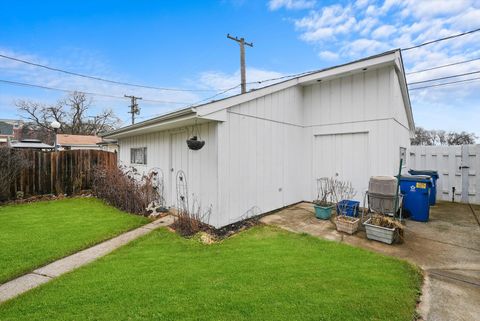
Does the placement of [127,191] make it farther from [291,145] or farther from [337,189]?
[337,189]

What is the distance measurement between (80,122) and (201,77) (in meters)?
26.7

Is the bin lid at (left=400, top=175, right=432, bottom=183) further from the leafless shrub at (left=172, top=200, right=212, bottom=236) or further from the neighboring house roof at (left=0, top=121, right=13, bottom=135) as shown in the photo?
the neighboring house roof at (left=0, top=121, right=13, bottom=135)

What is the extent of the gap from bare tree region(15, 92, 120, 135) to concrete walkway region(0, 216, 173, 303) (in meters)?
→ 30.0

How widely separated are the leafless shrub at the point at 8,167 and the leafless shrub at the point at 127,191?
2562 mm

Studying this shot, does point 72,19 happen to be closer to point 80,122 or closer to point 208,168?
point 208,168

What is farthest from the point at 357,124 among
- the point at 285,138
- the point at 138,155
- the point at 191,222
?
the point at 138,155

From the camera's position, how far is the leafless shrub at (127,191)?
265 inches

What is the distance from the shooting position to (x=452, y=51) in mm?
8789

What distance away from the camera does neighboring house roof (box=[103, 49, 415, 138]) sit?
4.69 meters

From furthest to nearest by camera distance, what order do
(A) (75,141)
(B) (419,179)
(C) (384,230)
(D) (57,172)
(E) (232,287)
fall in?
(A) (75,141) → (D) (57,172) → (B) (419,179) → (C) (384,230) → (E) (232,287)

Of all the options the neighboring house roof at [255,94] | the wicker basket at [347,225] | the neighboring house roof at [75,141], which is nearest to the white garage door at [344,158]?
the neighboring house roof at [255,94]

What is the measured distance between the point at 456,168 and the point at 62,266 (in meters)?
11.0

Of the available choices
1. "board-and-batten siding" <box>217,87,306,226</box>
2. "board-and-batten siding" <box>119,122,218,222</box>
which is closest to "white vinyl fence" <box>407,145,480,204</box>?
"board-and-batten siding" <box>217,87,306,226</box>

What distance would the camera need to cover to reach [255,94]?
567cm
